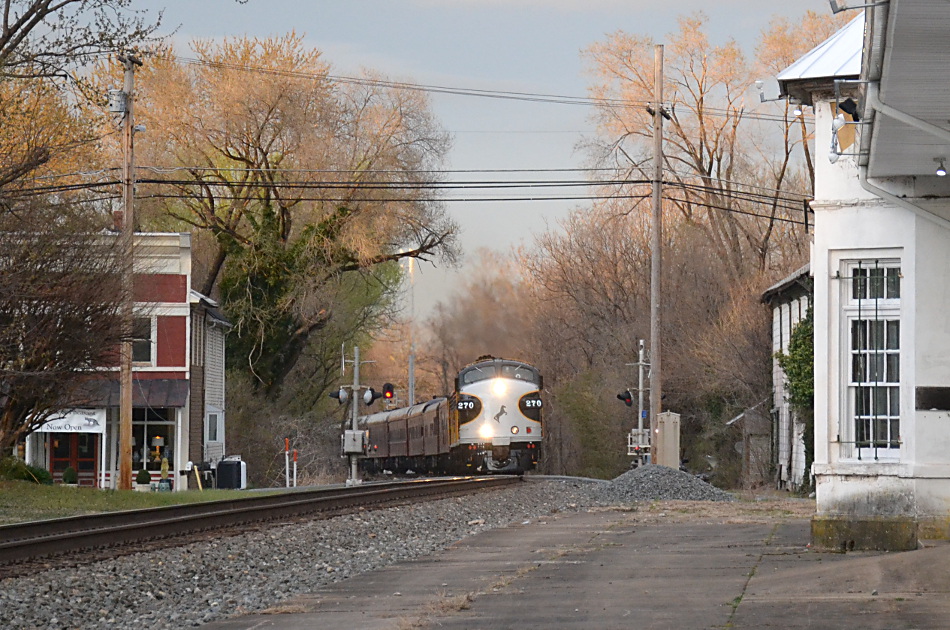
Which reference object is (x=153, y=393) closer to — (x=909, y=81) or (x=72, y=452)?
(x=72, y=452)

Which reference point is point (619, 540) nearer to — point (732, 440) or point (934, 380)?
point (934, 380)

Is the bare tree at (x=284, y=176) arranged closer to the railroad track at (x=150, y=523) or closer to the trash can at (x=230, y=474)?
the trash can at (x=230, y=474)

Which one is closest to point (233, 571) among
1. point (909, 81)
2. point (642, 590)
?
point (642, 590)

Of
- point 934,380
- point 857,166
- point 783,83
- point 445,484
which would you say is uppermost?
point 783,83

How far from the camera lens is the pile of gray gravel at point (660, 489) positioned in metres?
24.9

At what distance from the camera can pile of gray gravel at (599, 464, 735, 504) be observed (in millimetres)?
24906

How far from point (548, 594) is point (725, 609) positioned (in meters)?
1.64

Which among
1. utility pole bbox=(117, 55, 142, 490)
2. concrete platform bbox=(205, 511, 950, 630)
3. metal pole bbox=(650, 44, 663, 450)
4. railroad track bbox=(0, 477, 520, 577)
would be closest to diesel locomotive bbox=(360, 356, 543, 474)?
metal pole bbox=(650, 44, 663, 450)

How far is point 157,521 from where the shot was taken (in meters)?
17.0

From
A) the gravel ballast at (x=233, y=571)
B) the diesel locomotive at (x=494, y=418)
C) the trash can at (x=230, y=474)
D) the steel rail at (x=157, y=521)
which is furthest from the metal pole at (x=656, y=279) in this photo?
the trash can at (x=230, y=474)

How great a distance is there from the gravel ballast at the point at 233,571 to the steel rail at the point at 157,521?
0.95 meters

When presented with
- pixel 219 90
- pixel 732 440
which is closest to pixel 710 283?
pixel 732 440

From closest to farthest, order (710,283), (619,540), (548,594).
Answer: (548,594)
(619,540)
(710,283)

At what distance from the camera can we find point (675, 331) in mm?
50750
